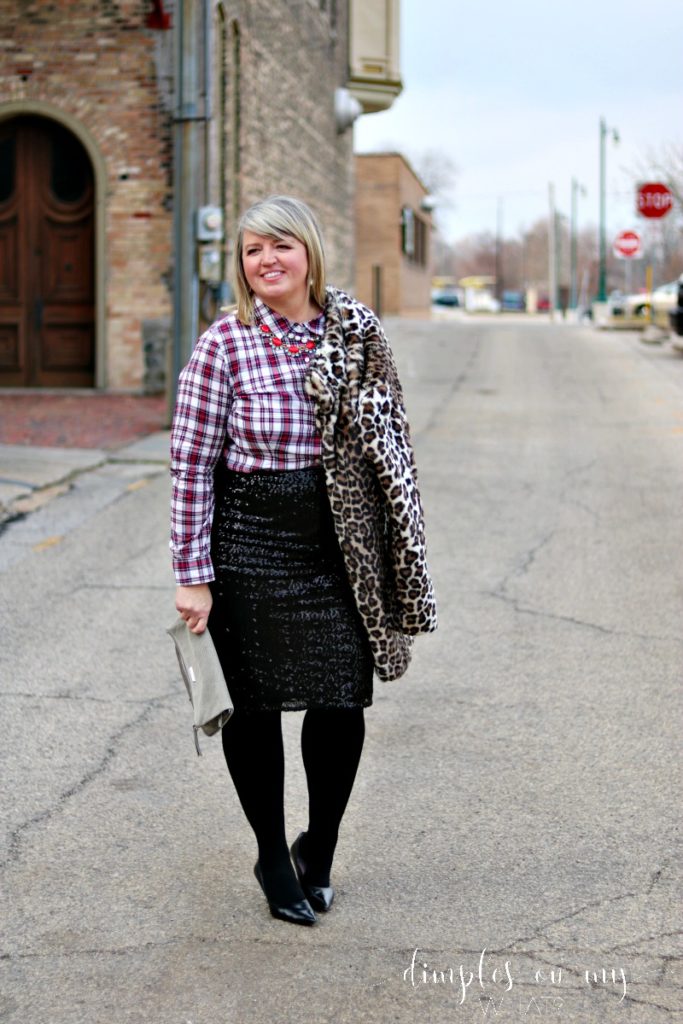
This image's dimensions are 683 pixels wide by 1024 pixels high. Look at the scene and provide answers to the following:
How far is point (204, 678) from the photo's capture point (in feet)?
11.1

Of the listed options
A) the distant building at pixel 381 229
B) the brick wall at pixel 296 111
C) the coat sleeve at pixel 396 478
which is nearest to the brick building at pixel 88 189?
the brick wall at pixel 296 111

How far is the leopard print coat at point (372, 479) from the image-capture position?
3348 millimetres

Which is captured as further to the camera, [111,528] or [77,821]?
[111,528]

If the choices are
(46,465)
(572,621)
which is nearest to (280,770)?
(572,621)

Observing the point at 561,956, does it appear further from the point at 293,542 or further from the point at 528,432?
the point at 528,432

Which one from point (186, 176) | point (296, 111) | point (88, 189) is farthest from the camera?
point (296, 111)

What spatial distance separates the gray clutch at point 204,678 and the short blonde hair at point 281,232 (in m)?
0.81

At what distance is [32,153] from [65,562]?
34.8 ft

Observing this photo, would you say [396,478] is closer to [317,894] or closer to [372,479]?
[372,479]

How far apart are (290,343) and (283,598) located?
0.65 m

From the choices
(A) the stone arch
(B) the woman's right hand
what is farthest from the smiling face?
(A) the stone arch

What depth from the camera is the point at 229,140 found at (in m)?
19.7

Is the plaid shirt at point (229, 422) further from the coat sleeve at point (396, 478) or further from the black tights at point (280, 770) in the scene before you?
the black tights at point (280, 770)

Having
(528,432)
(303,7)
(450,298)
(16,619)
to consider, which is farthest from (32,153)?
(450,298)
